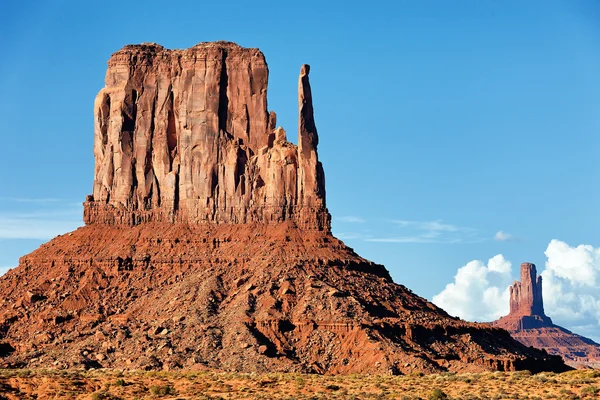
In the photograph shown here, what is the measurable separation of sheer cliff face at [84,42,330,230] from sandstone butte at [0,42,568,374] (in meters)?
0.15

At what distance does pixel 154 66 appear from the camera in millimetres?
169250

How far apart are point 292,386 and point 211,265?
1700 inches

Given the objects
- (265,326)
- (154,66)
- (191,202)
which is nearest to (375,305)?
(265,326)

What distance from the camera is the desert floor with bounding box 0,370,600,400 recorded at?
348 ft

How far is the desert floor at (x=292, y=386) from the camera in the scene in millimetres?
106188

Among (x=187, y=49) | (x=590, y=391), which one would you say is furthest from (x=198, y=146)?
(x=590, y=391)

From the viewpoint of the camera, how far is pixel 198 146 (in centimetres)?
16575

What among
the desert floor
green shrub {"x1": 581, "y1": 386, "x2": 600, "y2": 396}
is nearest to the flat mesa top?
the desert floor

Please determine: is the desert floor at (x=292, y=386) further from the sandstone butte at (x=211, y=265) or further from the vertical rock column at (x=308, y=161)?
the vertical rock column at (x=308, y=161)

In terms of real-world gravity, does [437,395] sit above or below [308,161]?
below

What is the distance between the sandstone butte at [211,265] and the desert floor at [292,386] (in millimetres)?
15230

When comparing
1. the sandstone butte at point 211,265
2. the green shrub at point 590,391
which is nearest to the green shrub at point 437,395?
the green shrub at point 590,391

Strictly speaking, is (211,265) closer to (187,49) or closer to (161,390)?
(187,49)

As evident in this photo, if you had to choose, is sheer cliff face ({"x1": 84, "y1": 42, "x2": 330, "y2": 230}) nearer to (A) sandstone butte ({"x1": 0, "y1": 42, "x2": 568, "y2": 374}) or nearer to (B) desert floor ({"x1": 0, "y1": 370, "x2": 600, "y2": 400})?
(A) sandstone butte ({"x1": 0, "y1": 42, "x2": 568, "y2": 374})
